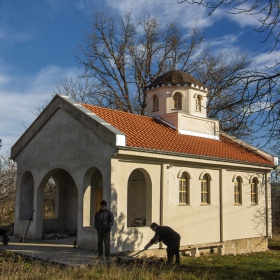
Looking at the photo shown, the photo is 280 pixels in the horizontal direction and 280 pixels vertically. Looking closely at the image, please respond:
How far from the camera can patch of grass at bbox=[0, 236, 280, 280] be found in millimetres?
9406

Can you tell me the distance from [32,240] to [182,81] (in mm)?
10713

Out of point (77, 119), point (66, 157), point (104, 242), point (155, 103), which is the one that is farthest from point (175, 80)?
point (104, 242)

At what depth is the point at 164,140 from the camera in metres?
16.4

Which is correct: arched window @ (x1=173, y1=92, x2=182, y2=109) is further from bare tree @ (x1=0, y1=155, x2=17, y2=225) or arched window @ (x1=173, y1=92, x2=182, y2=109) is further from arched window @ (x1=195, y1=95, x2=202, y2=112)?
bare tree @ (x1=0, y1=155, x2=17, y2=225)

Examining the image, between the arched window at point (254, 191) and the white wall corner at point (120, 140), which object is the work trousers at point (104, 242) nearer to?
the white wall corner at point (120, 140)

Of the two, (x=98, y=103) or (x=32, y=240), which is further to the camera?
(x=98, y=103)

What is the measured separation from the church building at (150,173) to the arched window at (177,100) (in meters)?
0.05

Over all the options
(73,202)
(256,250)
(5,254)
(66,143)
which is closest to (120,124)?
(66,143)

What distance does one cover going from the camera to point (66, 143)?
51.2 feet

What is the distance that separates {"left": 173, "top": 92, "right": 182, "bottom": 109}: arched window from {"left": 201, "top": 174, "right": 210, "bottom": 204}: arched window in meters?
5.07

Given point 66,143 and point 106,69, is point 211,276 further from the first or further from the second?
point 106,69

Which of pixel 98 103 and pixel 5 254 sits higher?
pixel 98 103

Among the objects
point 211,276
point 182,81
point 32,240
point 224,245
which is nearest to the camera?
point 211,276

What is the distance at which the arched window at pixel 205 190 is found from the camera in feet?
56.5
